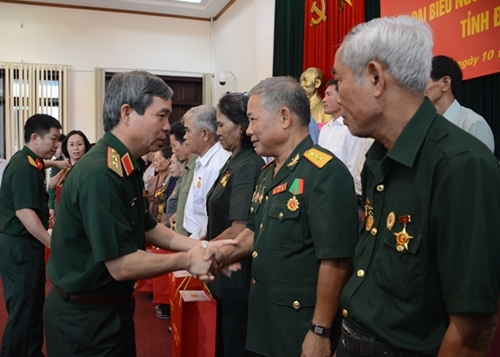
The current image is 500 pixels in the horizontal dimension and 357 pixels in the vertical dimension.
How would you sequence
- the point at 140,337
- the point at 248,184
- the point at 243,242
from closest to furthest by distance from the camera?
the point at 243,242 < the point at 248,184 < the point at 140,337

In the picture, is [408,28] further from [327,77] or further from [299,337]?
[327,77]

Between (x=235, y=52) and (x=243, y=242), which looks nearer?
(x=243, y=242)

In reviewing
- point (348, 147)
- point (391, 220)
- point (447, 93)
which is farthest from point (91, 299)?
point (348, 147)

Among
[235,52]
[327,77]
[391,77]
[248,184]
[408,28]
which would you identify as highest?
[235,52]

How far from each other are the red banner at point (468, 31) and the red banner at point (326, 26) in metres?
1.22

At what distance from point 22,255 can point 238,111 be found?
1.68m

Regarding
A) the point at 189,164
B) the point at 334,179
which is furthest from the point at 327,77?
the point at 334,179

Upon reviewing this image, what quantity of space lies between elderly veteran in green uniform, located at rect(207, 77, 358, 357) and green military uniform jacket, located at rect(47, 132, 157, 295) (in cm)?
48

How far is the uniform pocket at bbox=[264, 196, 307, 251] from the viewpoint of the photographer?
157 centimetres

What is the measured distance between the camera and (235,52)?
8508 millimetres

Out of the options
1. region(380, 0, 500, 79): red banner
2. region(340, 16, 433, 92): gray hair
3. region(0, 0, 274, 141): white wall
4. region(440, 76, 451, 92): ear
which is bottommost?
region(340, 16, 433, 92): gray hair

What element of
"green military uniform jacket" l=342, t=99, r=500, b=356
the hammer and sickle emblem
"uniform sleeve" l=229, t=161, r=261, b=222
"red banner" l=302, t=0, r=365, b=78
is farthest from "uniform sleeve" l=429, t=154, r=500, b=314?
the hammer and sickle emblem

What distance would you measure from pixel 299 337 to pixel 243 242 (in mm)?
557

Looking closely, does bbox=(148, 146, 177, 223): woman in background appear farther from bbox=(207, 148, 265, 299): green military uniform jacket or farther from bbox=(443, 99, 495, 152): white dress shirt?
bbox=(443, 99, 495, 152): white dress shirt
